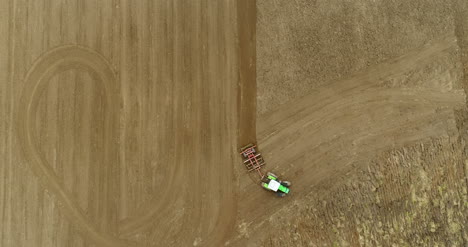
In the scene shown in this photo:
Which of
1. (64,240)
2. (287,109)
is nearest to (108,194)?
(64,240)

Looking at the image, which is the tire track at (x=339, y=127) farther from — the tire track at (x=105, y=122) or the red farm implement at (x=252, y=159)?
the tire track at (x=105, y=122)

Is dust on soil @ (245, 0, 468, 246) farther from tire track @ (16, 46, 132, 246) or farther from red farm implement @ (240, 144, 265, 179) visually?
tire track @ (16, 46, 132, 246)

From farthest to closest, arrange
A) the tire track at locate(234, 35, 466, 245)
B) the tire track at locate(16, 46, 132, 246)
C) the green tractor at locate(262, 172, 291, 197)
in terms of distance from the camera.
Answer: the tire track at locate(234, 35, 466, 245) → the tire track at locate(16, 46, 132, 246) → the green tractor at locate(262, 172, 291, 197)

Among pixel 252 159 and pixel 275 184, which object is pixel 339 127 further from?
pixel 252 159

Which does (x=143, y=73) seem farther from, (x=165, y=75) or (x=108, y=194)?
(x=108, y=194)

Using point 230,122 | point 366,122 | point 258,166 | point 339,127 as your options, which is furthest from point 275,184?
point 366,122

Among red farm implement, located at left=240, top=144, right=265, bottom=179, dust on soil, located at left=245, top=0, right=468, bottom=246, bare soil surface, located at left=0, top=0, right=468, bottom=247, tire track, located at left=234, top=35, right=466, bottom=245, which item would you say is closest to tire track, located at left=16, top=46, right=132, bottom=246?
bare soil surface, located at left=0, top=0, right=468, bottom=247

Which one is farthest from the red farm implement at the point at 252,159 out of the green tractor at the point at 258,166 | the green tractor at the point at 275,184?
the green tractor at the point at 275,184
